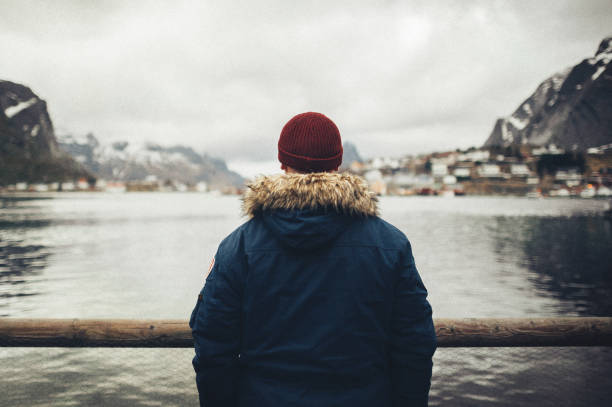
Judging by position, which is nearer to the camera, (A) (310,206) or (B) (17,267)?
(A) (310,206)

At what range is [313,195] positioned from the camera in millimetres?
1978

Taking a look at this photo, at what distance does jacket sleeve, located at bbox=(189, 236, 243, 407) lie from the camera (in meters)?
2.06

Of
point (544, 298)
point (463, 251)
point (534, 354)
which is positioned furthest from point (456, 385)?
point (463, 251)

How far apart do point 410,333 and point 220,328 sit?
3.46 ft

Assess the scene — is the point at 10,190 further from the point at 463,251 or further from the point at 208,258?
the point at 463,251

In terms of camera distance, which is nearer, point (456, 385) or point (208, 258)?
point (456, 385)

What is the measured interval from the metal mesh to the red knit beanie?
6.77m

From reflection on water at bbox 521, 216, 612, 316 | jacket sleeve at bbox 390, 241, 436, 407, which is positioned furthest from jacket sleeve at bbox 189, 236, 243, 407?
reflection on water at bbox 521, 216, 612, 316

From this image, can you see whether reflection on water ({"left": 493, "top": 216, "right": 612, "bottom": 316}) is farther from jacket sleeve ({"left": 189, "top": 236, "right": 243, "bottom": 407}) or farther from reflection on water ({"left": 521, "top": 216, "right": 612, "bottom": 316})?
jacket sleeve ({"left": 189, "top": 236, "right": 243, "bottom": 407})

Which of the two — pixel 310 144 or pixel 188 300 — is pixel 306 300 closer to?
pixel 310 144

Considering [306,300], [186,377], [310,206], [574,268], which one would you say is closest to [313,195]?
[310,206]

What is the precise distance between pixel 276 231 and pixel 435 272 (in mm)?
23585

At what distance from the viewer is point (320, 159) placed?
2191 millimetres

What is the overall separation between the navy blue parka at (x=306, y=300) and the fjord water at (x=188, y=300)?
20.7 feet
